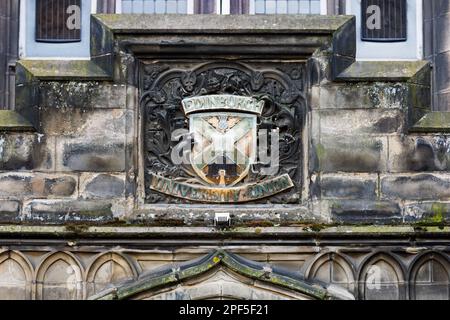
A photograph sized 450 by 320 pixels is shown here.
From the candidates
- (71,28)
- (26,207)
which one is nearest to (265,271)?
(26,207)

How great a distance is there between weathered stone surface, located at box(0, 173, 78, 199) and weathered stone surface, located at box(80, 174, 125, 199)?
100 millimetres

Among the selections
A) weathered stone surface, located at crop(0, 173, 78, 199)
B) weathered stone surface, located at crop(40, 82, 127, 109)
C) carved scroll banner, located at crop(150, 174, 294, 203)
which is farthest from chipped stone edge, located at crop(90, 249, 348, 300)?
weathered stone surface, located at crop(40, 82, 127, 109)

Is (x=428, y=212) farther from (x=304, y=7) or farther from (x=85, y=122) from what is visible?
(x=85, y=122)

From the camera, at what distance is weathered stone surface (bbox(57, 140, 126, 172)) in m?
14.8

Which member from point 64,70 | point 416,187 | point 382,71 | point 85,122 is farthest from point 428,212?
point 64,70

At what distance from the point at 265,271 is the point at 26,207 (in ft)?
7.74

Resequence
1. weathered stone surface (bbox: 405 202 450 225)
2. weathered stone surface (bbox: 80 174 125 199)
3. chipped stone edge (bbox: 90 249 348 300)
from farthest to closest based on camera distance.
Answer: weathered stone surface (bbox: 80 174 125 199), weathered stone surface (bbox: 405 202 450 225), chipped stone edge (bbox: 90 249 348 300)

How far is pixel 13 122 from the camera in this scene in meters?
14.8

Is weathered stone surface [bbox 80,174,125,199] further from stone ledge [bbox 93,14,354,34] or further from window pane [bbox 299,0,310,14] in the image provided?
window pane [bbox 299,0,310,14]

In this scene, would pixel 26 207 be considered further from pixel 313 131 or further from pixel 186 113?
pixel 313 131

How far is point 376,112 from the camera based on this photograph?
1482cm

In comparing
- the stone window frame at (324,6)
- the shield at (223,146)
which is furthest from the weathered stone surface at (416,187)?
the stone window frame at (324,6)

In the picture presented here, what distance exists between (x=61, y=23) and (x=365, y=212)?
4191 millimetres
